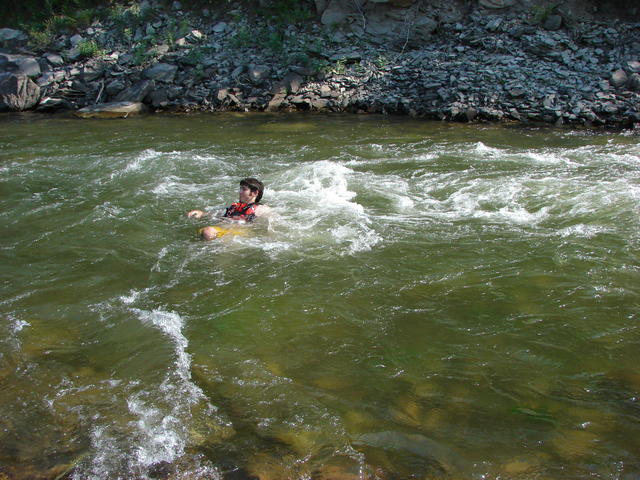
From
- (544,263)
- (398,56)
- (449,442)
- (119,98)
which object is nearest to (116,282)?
(449,442)

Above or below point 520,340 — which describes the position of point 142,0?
above

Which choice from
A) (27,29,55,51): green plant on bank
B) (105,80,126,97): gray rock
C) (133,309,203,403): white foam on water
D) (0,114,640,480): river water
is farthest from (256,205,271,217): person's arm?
(27,29,55,51): green plant on bank

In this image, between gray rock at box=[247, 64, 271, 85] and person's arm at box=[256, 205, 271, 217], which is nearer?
person's arm at box=[256, 205, 271, 217]

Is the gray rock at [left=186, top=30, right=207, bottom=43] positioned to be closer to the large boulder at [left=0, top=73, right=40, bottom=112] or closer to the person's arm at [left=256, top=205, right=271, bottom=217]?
the large boulder at [left=0, top=73, right=40, bottom=112]

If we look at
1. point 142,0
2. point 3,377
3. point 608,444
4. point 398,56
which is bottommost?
point 3,377

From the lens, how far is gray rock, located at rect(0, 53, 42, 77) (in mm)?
20391

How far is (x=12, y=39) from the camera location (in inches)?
953

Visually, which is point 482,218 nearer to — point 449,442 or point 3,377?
point 449,442

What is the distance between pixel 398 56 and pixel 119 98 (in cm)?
1039

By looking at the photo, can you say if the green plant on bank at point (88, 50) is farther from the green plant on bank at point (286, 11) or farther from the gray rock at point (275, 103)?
the gray rock at point (275, 103)

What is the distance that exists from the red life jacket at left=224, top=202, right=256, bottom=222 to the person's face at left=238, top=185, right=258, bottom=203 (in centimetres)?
6

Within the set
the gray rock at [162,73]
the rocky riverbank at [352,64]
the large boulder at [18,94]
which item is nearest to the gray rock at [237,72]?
the rocky riverbank at [352,64]

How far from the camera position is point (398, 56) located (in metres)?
19.0

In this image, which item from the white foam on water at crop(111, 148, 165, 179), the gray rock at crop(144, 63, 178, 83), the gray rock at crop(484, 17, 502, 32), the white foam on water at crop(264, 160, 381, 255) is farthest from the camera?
the gray rock at crop(144, 63, 178, 83)
